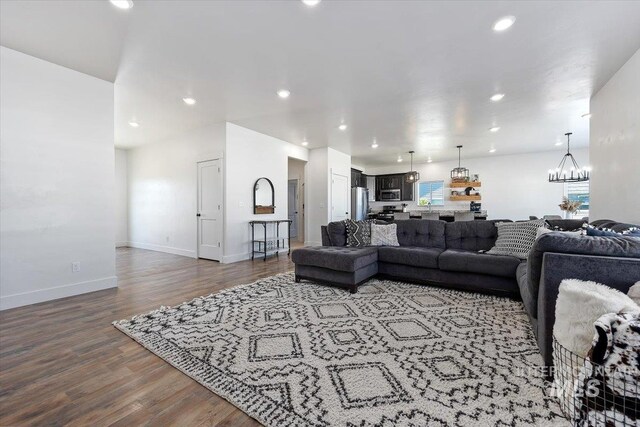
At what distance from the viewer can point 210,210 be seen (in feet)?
18.3

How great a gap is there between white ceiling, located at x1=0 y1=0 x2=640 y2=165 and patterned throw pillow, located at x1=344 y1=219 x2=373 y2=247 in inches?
74.4

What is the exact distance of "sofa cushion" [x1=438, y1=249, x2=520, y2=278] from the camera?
3.04m

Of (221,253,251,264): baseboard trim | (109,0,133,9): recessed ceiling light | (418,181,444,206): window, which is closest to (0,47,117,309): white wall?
(109,0,133,9): recessed ceiling light

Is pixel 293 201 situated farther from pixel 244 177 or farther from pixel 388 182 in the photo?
pixel 388 182

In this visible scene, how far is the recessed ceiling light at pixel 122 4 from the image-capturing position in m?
2.22

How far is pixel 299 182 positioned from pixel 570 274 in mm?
7300

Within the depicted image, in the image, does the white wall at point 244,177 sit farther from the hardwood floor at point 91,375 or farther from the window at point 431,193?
the window at point 431,193

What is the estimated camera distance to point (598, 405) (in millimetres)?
1117

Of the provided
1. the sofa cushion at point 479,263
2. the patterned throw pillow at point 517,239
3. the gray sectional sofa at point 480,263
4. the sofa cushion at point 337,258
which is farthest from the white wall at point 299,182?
the patterned throw pillow at point 517,239

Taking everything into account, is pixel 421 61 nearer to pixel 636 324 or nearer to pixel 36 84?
pixel 636 324

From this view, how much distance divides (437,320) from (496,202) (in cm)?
753

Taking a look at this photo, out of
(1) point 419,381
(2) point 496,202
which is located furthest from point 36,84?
(2) point 496,202

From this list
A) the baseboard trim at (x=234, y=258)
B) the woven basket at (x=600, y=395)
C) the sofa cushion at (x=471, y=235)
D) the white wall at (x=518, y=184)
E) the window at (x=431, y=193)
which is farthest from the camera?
the window at (x=431, y=193)

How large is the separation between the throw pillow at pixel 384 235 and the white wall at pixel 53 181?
363 cm
